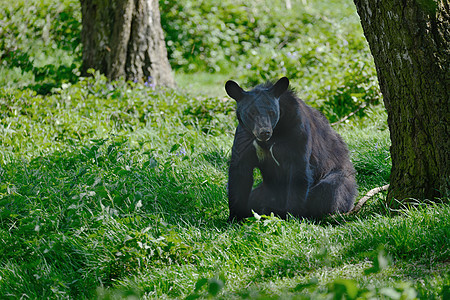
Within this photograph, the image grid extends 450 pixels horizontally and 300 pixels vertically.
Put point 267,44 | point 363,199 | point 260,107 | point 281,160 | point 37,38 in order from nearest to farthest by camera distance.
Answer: point 260,107
point 281,160
point 363,199
point 37,38
point 267,44

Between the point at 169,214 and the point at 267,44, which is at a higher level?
the point at 267,44

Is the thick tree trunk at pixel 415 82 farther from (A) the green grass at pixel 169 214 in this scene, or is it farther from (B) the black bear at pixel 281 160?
(B) the black bear at pixel 281 160

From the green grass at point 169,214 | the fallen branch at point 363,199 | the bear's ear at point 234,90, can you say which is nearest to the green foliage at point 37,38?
the green grass at point 169,214

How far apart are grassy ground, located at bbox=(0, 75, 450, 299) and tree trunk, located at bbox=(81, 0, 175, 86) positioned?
3.16 metres

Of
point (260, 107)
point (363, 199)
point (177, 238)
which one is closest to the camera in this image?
point (177, 238)

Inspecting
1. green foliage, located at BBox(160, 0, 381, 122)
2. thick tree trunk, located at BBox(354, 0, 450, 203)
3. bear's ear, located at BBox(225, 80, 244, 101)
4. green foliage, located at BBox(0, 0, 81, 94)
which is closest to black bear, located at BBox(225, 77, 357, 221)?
bear's ear, located at BBox(225, 80, 244, 101)

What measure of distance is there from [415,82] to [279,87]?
3.67 feet

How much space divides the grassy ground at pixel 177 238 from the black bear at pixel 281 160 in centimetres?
23

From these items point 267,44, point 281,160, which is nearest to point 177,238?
point 281,160

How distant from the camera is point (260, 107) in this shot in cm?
446

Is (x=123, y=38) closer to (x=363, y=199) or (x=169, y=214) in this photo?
(x=169, y=214)

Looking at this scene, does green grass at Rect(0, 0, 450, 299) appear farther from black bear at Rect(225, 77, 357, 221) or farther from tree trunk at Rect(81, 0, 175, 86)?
tree trunk at Rect(81, 0, 175, 86)

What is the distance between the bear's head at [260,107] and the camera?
14.3 ft

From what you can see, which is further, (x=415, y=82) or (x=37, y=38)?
(x=37, y=38)
